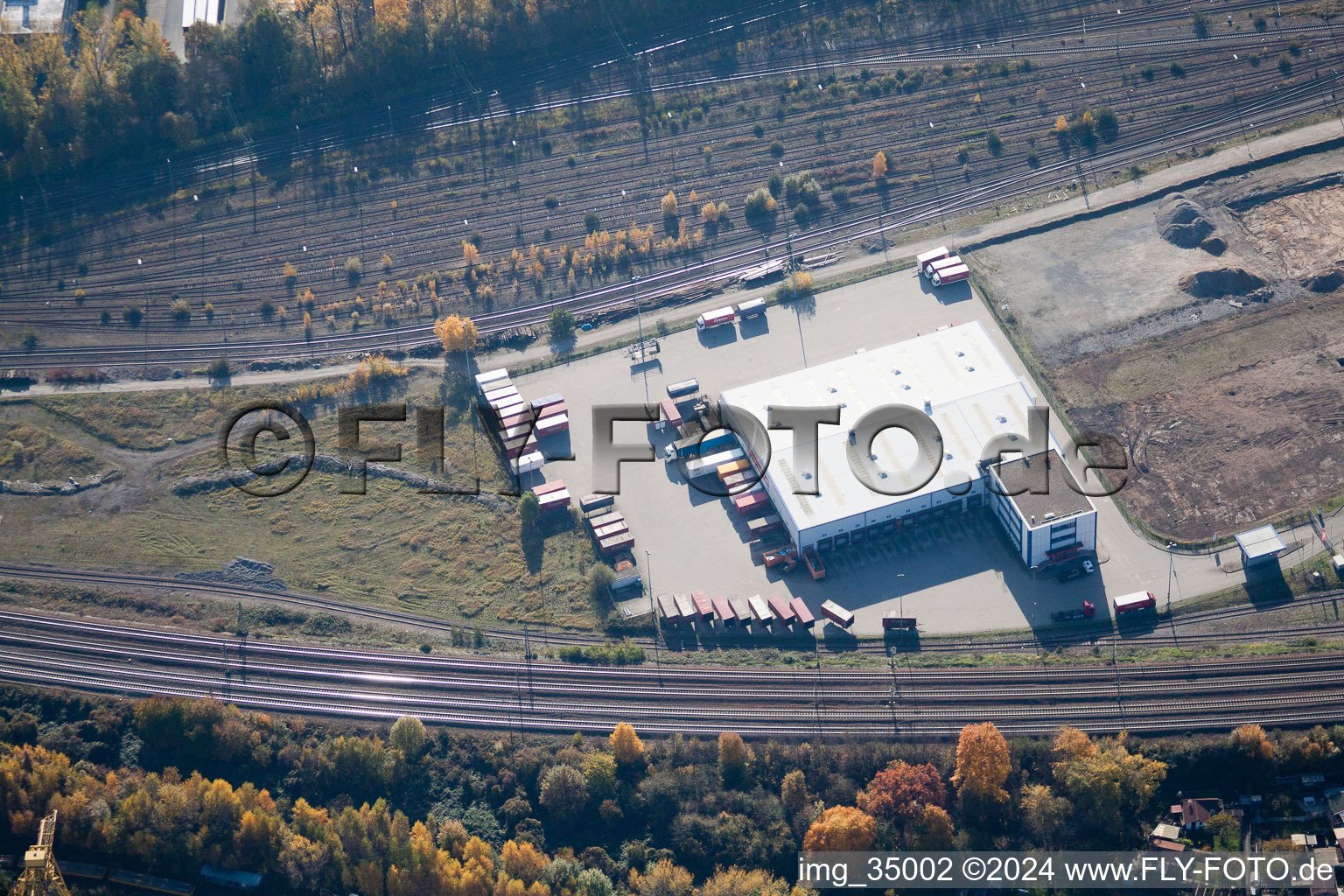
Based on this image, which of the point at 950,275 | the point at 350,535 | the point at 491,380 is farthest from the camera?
the point at 950,275

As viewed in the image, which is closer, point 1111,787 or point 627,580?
point 1111,787

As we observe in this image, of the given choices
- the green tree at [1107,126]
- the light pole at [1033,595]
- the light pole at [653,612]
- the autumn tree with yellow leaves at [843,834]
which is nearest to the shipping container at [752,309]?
the light pole at [653,612]

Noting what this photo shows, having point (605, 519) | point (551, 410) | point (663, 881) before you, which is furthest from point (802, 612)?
point (551, 410)

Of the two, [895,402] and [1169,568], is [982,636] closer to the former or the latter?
[1169,568]

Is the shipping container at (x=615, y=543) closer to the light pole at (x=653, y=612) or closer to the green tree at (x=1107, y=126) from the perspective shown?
the light pole at (x=653, y=612)

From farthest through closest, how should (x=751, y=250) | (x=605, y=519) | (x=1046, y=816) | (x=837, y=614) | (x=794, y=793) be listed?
(x=751, y=250) → (x=605, y=519) → (x=837, y=614) → (x=794, y=793) → (x=1046, y=816)

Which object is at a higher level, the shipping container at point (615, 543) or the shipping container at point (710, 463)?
the shipping container at point (710, 463)
